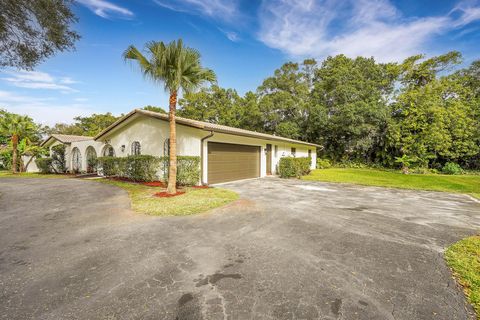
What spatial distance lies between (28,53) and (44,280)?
686 centimetres

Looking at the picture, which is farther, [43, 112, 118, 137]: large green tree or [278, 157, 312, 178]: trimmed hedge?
[43, 112, 118, 137]: large green tree

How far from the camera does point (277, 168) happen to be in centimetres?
1658

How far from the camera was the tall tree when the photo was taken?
17.8 feet

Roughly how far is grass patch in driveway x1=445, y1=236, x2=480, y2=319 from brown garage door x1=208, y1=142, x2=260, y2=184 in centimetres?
922

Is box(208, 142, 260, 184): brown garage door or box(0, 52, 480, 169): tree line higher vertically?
box(0, 52, 480, 169): tree line

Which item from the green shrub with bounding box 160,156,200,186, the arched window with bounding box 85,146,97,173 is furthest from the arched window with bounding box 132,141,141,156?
the arched window with bounding box 85,146,97,173

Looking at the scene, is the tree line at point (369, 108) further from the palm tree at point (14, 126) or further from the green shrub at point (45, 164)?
the green shrub at point (45, 164)

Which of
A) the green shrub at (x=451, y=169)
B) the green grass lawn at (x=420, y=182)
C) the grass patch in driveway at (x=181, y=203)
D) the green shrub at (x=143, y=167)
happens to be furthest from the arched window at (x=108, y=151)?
the green shrub at (x=451, y=169)

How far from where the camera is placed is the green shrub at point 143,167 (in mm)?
11398

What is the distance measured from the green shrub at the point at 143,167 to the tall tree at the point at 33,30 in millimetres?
6028

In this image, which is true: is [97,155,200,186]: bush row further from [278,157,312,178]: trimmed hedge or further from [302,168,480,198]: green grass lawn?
[302,168,480,198]: green grass lawn

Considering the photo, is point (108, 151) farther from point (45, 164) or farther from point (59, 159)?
point (45, 164)

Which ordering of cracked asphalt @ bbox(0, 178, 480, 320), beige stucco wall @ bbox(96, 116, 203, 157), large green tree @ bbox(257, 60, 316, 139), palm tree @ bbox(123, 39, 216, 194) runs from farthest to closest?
large green tree @ bbox(257, 60, 316, 139) → beige stucco wall @ bbox(96, 116, 203, 157) → palm tree @ bbox(123, 39, 216, 194) → cracked asphalt @ bbox(0, 178, 480, 320)

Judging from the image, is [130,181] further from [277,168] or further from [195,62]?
[277,168]
